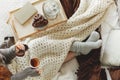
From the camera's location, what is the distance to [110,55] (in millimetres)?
1487

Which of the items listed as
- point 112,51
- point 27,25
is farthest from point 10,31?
point 112,51

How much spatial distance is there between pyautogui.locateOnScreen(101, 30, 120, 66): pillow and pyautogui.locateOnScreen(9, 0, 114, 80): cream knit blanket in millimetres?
117

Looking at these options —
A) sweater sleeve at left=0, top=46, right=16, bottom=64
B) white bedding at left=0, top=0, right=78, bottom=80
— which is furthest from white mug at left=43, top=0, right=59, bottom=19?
sweater sleeve at left=0, top=46, right=16, bottom=64

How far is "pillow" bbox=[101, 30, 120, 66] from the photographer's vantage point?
1470mm

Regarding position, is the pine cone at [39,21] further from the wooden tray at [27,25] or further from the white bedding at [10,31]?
the white bedding at [10,31]

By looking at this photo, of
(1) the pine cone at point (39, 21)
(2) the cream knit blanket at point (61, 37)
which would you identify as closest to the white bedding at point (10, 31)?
(2) the cream knit blanket at point (61, 37)

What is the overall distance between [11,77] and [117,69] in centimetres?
58

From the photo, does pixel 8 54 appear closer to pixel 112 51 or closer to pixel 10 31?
pixel 10 31

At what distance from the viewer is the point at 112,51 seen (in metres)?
1.49

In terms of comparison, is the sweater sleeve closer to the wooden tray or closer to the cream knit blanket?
the cream knit blanket

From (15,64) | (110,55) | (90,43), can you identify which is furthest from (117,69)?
(15,64)

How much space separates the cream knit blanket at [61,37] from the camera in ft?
4.67

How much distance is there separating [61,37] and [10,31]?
0.30 m

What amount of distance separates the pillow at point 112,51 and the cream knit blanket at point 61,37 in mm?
117
